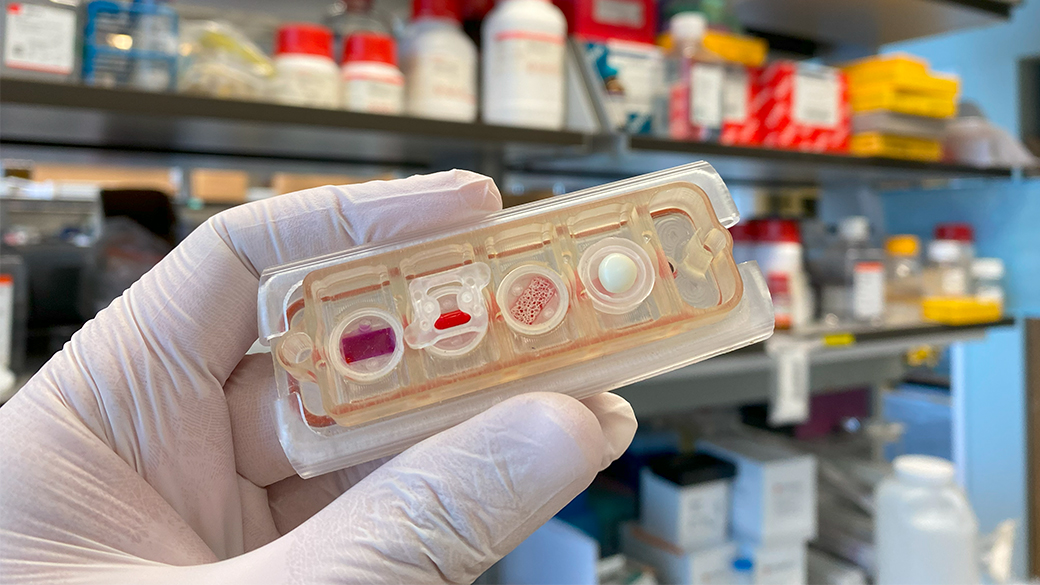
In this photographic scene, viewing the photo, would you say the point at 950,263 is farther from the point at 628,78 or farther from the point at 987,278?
the point at 628,78

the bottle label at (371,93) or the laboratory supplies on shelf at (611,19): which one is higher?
the laboratory supplies on shelf at (611,19)

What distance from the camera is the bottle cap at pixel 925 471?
4.33ft

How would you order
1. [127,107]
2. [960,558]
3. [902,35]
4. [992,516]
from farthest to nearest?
[992,516], [902,35], [960,558], [127,107]

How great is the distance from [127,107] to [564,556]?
1000 millimetres

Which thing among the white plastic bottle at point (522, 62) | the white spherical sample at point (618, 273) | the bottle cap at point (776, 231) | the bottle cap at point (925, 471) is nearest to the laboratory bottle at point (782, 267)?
the bottle cap at point (776, 231)

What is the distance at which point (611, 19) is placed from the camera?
1.23 m

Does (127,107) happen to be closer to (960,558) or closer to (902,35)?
(960,558)

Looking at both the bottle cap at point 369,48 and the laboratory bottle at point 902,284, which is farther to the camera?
the laboratory bottle at point 902,284

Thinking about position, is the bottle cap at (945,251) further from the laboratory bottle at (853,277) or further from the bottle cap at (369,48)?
the bottle cap at (369,48)

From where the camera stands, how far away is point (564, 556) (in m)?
1.22

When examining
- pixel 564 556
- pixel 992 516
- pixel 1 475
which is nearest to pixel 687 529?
pixel 564 556

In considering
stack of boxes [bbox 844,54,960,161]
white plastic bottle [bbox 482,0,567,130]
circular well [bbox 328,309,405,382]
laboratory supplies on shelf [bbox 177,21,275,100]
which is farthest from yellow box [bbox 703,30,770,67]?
circular well [bbox 328,309,405,382]

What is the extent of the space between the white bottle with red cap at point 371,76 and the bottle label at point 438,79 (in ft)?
0.12

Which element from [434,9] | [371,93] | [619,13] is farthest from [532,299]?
[619,13]
